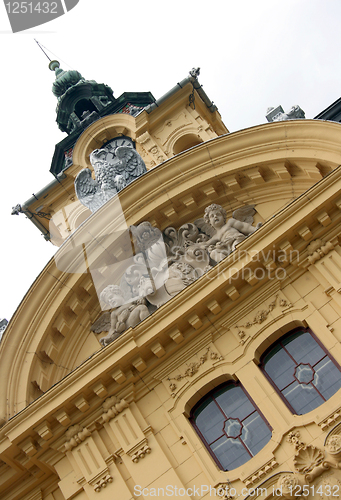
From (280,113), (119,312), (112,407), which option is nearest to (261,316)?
(119,312)

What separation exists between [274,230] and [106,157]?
18.1 ft

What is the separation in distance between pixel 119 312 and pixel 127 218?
2000mm

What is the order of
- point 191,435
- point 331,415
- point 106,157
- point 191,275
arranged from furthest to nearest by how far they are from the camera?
point 106,157 → point 191,275 → point 191,435 → point 331,415

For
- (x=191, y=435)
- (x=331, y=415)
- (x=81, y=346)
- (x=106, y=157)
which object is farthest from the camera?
(x=106, y=157)

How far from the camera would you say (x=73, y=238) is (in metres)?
12.0

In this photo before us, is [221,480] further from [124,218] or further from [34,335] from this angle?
[124,218]

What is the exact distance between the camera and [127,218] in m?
11.9

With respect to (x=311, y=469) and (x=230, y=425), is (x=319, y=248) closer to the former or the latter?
(x=230, y=425)

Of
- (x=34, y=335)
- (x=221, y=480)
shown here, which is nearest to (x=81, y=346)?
(x=34, y=335)

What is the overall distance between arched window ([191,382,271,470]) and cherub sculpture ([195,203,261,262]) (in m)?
2.50

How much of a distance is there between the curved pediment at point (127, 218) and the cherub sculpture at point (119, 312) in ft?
1.90

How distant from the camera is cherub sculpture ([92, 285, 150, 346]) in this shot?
10.8 metres

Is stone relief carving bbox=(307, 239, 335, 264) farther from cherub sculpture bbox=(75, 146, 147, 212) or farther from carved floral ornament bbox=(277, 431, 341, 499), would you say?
cherub sculpture bbox=(75, 146, 147, 212)

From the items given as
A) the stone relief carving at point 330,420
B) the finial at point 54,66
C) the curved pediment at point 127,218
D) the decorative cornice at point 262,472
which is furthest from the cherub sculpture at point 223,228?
the finial at point 54,66
